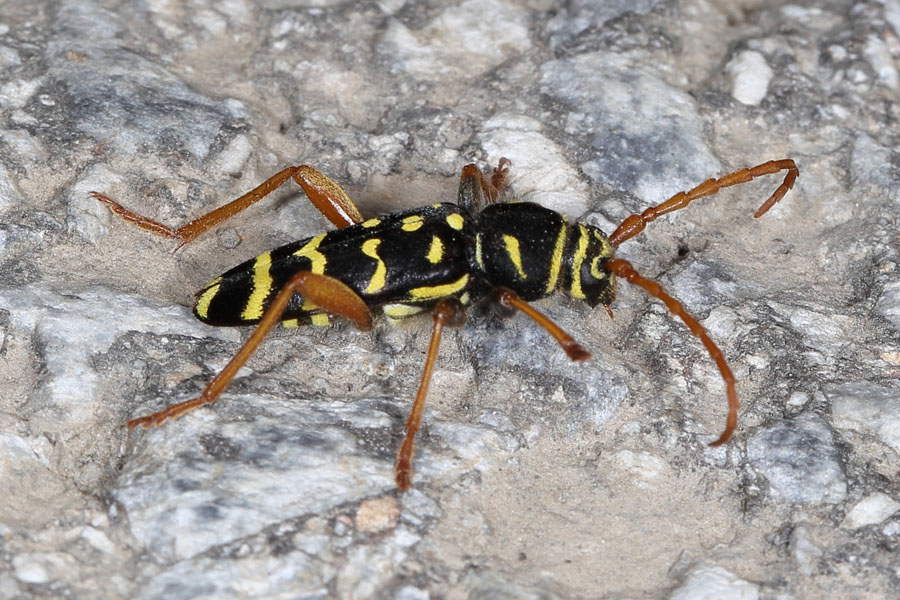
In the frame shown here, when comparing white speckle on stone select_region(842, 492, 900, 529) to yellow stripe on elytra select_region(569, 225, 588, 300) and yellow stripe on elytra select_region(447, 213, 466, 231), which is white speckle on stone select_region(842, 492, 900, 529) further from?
yellow stripe on elytra select_region(447, 213, 466, 231)

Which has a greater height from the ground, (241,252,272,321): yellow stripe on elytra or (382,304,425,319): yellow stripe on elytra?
(241,252,272,321): yellow stripe on elytra

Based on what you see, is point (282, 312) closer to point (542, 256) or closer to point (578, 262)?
point (542, 256)

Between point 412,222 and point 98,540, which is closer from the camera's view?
point 98,540

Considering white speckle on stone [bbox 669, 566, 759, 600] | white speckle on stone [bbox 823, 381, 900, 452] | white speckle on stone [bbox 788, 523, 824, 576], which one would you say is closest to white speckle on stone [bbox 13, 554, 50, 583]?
white speckle on stone [bbox 669, 566, 759, 600]

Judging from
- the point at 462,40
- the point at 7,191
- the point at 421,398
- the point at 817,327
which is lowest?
the point at 817,327

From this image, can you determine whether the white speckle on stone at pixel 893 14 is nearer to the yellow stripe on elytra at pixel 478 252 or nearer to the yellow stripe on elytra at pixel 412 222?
the yellow stripe on elytra at pixel 478 252

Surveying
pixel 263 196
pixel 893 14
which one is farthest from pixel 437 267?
pixel 893 14

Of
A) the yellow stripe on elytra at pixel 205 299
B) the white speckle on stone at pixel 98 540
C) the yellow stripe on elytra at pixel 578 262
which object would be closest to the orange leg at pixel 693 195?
the yellow stripe on elytra at pixel 578 262
